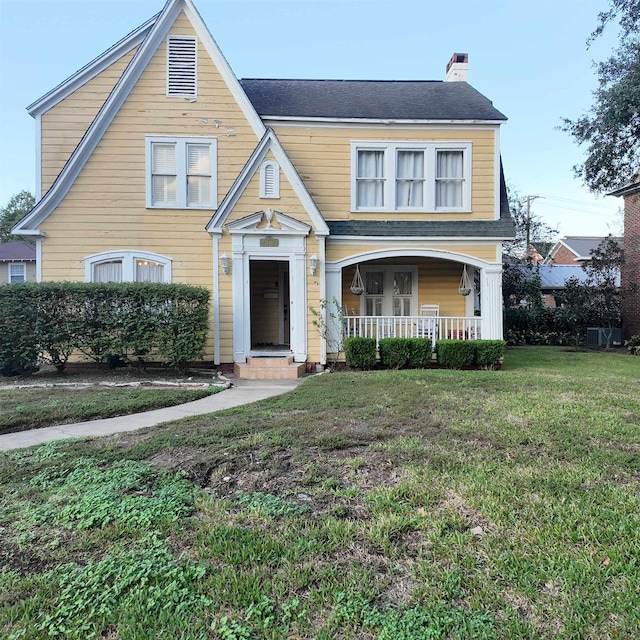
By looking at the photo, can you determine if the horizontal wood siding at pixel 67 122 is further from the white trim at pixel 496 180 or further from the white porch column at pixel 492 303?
the white porch column at pixel 492 303

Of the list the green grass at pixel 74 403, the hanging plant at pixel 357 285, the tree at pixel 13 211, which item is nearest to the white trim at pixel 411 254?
the hanging plant at pixel 357 285

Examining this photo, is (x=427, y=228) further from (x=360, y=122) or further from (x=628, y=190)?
(x=628, y=190)

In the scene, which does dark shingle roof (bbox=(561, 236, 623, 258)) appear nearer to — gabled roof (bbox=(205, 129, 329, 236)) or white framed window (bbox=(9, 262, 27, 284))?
gabled roof (bbox=(205, 129, 329, 236))

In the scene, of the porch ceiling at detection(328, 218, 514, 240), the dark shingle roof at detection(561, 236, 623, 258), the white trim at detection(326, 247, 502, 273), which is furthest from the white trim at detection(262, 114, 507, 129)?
the dark shingle roof at detection(561, 236, 623, 258)

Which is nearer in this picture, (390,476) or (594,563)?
(594,563)

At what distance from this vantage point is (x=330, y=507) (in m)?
3.04

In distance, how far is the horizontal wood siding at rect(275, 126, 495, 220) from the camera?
11.1m

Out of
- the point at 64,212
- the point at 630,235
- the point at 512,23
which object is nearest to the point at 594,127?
the point at 630,235

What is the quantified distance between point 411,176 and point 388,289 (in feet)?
10.2

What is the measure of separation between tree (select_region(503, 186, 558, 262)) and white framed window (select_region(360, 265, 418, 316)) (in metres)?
20.0

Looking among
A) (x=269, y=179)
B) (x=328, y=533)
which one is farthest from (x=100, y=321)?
(x=328, y=533)

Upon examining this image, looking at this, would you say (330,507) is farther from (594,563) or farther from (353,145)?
(353,145)

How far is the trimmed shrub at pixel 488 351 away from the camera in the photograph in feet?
33.3

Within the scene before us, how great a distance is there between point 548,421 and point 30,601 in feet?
16.4
